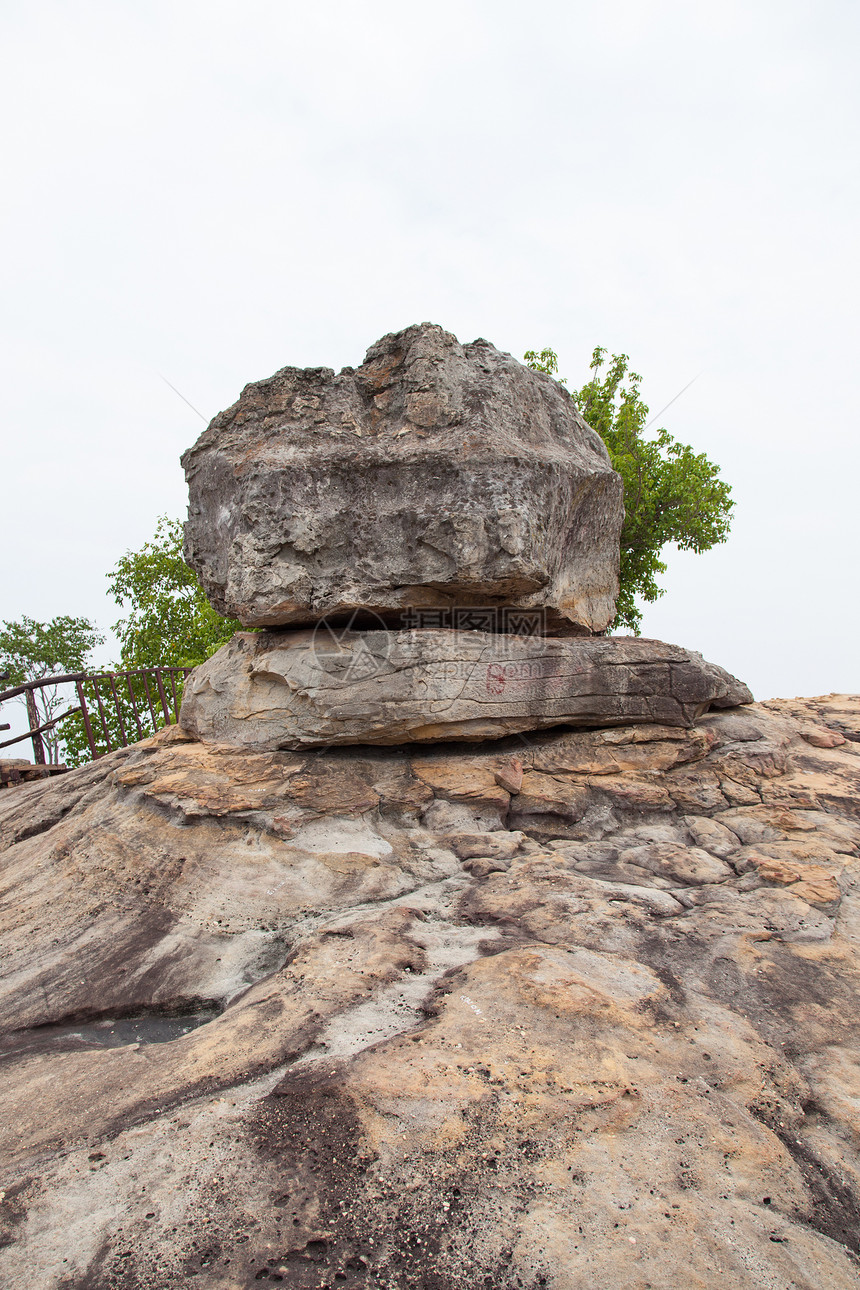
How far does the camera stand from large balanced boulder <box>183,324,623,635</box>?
4.93 m

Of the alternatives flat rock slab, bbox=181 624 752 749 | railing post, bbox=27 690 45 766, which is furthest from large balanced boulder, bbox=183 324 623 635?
railing post, bbox=27 690 45 766

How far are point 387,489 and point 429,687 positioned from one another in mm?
1436

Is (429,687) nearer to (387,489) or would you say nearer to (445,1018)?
(387,489)

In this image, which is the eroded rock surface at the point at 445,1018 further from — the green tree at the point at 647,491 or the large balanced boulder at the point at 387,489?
the green tree at the point at 647,491

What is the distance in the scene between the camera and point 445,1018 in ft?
9.77

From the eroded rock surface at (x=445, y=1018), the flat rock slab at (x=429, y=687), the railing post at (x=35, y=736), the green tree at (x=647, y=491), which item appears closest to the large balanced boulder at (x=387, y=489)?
the flat rock slab at (x=429, y=687)

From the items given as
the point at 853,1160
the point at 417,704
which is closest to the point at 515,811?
the point at 417,704

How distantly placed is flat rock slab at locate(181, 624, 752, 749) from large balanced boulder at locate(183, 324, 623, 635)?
1.09ft

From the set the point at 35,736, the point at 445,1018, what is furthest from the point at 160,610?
the point at 445,1018

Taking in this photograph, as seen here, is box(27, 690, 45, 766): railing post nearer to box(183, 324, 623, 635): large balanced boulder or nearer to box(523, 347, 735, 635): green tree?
box(183, 324, 623, 635): large balanced boulder

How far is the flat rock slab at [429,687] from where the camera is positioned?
16.3ft

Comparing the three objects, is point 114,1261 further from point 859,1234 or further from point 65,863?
point 65,863

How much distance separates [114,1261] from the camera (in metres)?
2.08

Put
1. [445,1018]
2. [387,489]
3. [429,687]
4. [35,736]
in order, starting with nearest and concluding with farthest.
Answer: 1. [445,1018]
2. [429,687]
3. [387,489]
4. [35,736]
